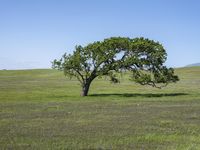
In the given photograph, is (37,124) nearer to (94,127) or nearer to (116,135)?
(94,127)

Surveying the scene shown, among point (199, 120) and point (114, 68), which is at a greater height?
point (114, 68)

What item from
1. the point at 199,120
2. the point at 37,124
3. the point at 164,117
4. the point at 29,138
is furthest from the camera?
the point at 164,117

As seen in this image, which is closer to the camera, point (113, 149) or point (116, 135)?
point (113, 149)

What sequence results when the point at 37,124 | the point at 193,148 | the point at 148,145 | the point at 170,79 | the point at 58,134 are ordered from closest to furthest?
1. the point at 193,148
2. the point at 148,145
3. the point at 58,134
4. the point at 37,124
5. the point at 170,79

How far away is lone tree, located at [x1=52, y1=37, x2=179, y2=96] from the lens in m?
69.6

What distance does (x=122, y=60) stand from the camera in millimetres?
70375

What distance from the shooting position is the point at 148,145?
72.5 ft

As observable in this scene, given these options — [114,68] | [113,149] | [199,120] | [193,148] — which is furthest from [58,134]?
[114,68]

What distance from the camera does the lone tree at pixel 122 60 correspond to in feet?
228

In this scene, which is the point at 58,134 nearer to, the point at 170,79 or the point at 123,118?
the point at 123,118

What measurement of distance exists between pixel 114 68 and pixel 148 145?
4841 centimetres

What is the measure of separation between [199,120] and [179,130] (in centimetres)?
631

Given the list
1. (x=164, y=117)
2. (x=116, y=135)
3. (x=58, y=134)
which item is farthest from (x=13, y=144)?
(x=164, y=117)

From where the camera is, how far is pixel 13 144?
2214cm
